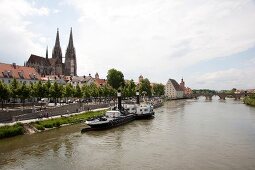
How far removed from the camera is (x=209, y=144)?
131 ft

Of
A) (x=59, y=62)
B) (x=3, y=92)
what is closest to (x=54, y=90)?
(x=3, y=92)

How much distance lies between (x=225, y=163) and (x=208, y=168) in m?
2.68

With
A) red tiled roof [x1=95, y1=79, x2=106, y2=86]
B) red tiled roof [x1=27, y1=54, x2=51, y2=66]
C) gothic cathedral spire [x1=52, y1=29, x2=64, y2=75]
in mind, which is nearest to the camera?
red tiled roof [x1=95, y1=79, x2=106, y2=86]

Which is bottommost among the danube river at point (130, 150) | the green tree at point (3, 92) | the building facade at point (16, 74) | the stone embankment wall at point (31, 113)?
the danube river at point (130, 150)

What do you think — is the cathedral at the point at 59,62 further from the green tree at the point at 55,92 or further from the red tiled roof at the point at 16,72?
the green tree at the point at 55,92

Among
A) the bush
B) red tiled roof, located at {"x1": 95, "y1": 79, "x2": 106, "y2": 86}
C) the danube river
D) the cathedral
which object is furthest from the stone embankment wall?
the cathedral

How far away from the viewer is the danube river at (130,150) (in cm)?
3002

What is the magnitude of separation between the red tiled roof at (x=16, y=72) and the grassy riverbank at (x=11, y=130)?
45.4m

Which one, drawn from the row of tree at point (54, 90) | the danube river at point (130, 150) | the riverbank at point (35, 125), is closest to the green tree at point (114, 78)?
Answer: the row of tree at point (54, 90)

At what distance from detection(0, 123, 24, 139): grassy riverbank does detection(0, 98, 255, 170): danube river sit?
3.74ft

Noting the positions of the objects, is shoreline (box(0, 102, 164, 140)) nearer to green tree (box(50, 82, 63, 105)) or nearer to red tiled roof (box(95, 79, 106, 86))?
green tree (box(50, 82, 63, 105))

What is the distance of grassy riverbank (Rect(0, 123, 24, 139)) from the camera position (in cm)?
4025

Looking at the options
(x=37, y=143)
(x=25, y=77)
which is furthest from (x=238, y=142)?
(x=25, y=77)

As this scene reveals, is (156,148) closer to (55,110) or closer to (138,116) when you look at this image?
(55,110)
